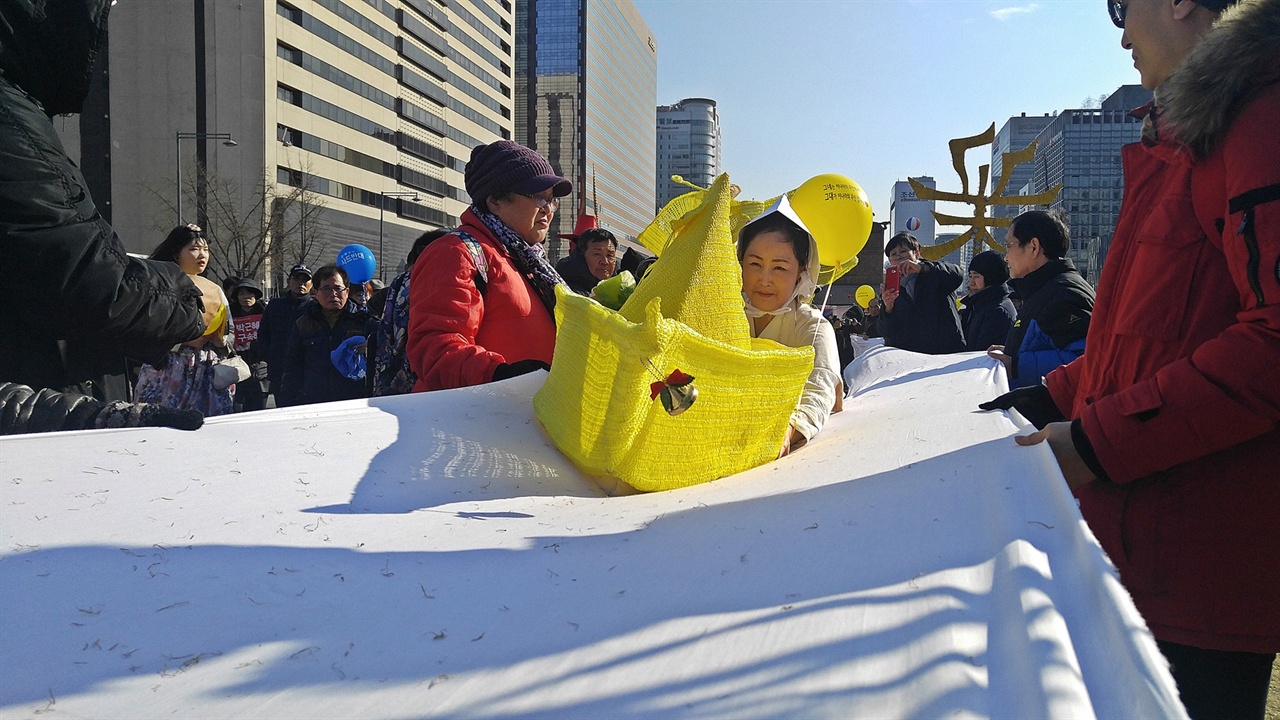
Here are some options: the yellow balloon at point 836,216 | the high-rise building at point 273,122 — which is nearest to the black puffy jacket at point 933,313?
the yellow balloon at point 836,216

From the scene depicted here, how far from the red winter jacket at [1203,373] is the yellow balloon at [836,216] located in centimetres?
261

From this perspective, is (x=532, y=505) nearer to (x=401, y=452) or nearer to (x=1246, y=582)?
(x=401, y=452)

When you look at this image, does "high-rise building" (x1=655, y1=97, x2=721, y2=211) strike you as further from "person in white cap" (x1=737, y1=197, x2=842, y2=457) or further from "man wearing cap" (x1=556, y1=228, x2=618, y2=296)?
"person in white cap" (x1=737, y1=197, x2=842, y2=457)

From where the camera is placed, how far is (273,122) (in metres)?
44.6

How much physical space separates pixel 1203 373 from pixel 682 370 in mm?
912

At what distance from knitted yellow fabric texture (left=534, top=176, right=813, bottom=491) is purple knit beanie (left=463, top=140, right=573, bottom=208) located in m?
1.08

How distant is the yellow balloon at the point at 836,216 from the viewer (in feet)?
14.0

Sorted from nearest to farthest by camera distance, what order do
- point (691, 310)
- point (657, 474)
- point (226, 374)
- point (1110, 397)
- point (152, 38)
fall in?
point (1110, 397)
point (657, 474)
point (691, 310)
point (226, 374)
point (152, 38)

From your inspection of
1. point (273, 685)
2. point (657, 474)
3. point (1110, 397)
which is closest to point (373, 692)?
point (273, 685)

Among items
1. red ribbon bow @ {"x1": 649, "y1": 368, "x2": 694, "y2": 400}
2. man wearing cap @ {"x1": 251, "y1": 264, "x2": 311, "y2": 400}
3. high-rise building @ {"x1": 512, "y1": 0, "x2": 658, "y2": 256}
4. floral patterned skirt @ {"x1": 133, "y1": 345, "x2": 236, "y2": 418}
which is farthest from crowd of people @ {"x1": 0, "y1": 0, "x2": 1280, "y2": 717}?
high-rise building @ {"x1": 512, "y1": 0, "x2": 658, "y2": 256}

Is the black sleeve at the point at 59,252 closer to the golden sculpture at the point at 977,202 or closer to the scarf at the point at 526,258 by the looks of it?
the scarf at the point at 526,258

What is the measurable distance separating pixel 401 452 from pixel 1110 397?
55.6 inches

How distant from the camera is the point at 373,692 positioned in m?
0.85

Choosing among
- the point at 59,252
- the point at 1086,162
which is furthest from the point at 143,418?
the point at 1086,162
